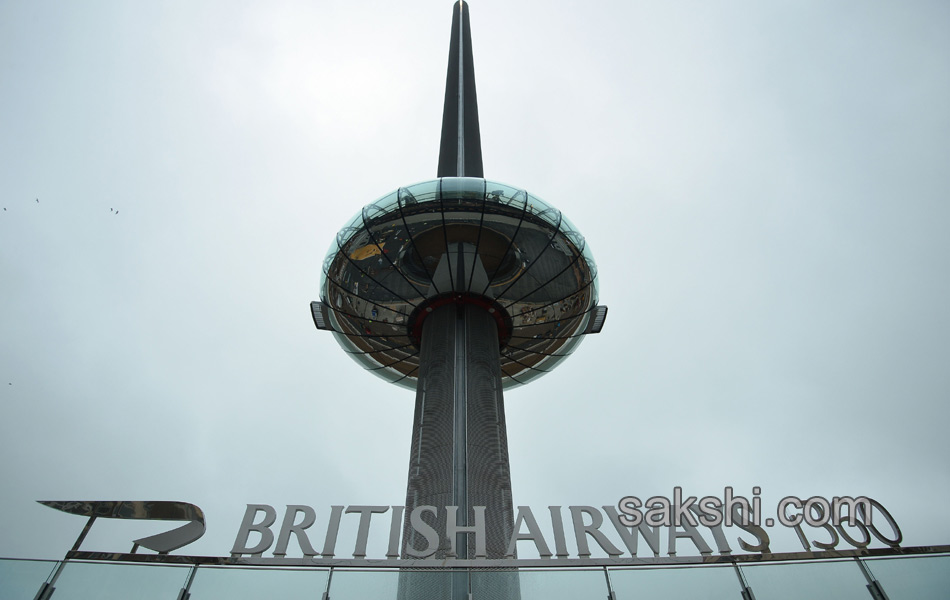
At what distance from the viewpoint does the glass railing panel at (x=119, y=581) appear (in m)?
10.9

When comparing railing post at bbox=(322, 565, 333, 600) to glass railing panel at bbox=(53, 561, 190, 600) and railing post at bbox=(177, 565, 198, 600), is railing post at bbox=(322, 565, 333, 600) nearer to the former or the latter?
railing post at bbox=(177, 565, 198, 600)

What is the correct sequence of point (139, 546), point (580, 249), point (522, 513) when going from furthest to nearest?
point (580, 249) → point (522, 513) → point (139, 546)

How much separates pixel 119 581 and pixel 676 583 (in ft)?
32.9

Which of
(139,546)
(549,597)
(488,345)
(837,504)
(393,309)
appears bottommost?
(549,597)

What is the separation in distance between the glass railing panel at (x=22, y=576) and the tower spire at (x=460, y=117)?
23.5m

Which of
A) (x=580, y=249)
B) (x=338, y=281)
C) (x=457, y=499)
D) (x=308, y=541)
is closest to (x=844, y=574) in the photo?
(x=457, y=499)

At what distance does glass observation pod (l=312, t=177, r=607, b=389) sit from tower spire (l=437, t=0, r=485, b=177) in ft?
30.2

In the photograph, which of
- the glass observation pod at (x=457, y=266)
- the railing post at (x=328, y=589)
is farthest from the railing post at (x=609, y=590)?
the glass observation pod at (x=457, y=266)

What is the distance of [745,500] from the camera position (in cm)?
1472

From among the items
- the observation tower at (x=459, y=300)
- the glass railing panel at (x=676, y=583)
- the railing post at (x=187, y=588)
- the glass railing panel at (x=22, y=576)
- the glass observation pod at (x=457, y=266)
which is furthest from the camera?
the glass observation pod at (x=457, y=266)

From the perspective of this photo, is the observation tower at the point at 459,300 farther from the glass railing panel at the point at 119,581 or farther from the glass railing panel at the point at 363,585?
the glass railing panel at the point at 119,581

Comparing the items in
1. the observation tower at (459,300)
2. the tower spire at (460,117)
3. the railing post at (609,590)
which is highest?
the tower spire at (460,117)

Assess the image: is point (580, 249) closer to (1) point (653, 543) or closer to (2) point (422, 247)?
(2) point (422, 247)

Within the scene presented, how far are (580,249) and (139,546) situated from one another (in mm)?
16788
